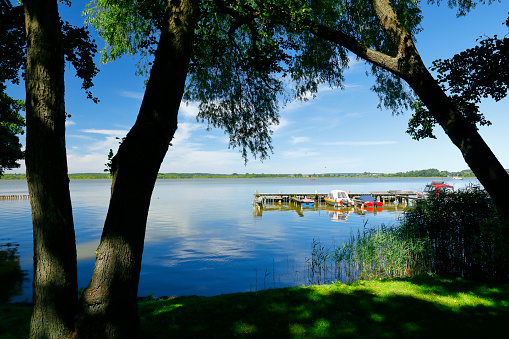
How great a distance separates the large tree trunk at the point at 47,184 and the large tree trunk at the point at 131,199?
12.2 inches

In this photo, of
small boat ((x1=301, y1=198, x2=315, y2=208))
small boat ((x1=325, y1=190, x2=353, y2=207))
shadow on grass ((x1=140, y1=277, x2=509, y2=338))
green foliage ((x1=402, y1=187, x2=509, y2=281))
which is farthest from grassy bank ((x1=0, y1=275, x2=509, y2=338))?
small boat ((x1=301, y1=198, x2=315, y2=208))

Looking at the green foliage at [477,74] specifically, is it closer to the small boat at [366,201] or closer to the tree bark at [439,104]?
the tree bark at [439,104]

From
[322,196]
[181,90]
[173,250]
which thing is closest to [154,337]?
[181,90]

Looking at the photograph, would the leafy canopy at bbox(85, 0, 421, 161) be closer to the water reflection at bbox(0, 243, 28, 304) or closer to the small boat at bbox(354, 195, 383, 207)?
the water reflection at bbox(0, 243, 28, 304)

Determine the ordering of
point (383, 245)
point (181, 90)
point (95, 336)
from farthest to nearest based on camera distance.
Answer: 1. point (383, 245)
2. point (181, 90)
3. point (95, 336)

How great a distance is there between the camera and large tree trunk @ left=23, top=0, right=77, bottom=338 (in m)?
3.37

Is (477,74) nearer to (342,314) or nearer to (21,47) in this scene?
(342,314)

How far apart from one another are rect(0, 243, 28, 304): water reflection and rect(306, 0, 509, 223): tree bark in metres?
12.6

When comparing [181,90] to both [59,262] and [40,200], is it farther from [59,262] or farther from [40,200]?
[59,262]

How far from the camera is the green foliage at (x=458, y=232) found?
9047 mm

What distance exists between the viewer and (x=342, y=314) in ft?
18.0

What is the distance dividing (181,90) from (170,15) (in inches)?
37.9

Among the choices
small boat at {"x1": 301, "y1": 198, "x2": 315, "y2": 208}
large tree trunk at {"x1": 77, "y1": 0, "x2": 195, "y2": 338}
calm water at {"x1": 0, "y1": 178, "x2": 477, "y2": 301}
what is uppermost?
large tree trunk at {"x1": 77, "y1": 0, "x2": 195, "y2": 338}

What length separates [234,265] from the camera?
1444 cm
